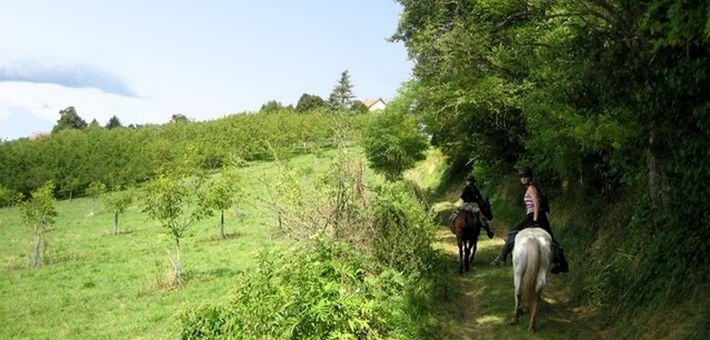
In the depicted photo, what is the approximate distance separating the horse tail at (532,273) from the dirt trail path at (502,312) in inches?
21.5

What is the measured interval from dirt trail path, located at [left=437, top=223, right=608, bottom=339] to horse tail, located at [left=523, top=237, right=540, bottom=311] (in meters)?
0.55

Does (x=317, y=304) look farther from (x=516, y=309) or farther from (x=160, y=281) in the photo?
(x=160, y=281)

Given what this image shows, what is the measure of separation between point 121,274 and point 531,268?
22.1 metres

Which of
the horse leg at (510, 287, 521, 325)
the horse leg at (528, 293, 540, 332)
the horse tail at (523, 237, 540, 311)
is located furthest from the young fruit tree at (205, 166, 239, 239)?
the horse leg at (528, 293, 540, 332)

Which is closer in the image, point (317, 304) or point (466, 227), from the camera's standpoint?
point (317, 304)

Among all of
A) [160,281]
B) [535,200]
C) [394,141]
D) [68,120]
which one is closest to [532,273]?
[535,200]

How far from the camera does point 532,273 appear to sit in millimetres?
8734

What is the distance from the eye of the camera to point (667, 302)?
25.0ft

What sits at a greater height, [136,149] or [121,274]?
[136,149]

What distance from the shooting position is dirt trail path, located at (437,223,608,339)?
8734 mm

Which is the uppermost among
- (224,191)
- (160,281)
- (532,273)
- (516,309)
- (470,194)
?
(470,194)

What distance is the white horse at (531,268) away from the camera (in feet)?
28.6

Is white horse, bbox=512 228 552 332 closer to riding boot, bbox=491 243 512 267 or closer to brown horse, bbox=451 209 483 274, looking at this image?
riding boot, bbox=491 243 512 267

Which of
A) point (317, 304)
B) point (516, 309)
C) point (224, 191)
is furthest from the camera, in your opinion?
point (224, 191)
